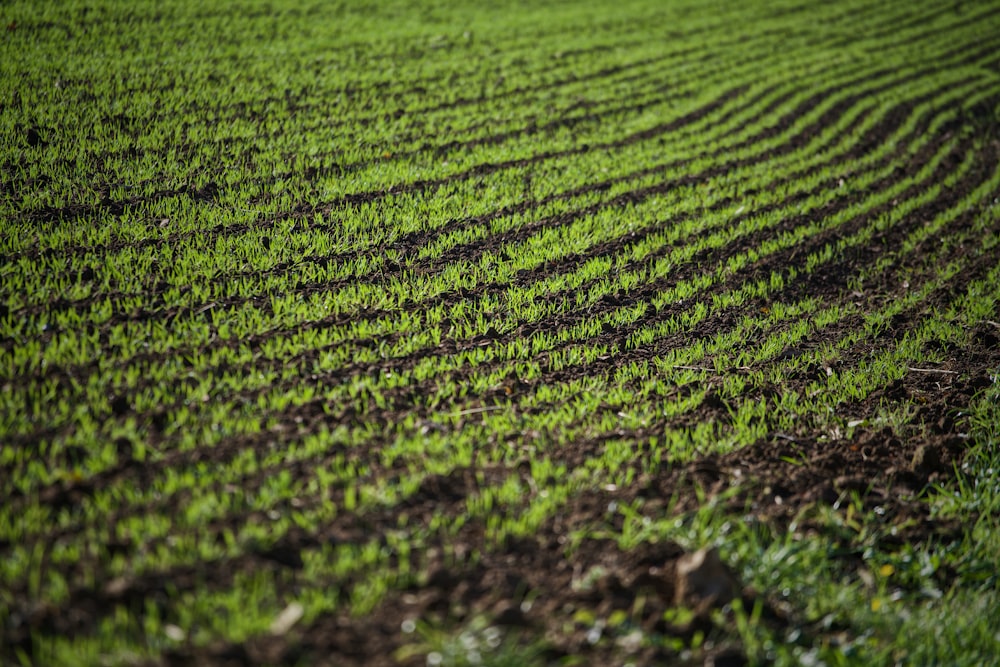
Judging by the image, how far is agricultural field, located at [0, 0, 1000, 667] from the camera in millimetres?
2680

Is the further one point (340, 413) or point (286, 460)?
point (340, 413)

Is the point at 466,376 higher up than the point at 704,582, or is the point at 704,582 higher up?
the point at 466,376

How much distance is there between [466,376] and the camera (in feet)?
14.1

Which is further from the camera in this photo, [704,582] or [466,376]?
[466,376]

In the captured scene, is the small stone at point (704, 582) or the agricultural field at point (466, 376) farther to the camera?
the small stone at point (704, 582)

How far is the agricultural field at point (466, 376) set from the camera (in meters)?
2.68

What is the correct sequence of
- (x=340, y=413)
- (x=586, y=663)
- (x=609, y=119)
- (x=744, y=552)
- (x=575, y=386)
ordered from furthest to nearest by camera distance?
(x=609, y=119) → (x=575, y=386) → (x=340, y=413) → (x=744, y=552) → (x=586, y=663)

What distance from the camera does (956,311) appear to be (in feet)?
18.6

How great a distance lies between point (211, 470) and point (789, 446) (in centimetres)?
293

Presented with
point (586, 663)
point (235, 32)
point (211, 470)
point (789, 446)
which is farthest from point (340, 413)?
point (235, 32)

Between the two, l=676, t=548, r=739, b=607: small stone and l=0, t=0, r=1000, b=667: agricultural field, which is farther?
l=676, t=548, r=739, b=607: small stone

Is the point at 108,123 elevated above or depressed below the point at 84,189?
above

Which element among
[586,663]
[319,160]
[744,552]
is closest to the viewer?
[586,663]

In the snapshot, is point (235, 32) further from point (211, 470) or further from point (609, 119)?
point (211, 470)
